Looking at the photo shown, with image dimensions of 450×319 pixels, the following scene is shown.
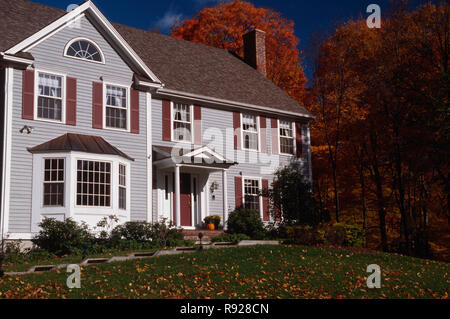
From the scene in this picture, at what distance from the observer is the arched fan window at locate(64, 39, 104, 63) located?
18.8 metres

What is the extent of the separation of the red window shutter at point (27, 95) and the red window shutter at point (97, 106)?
215 centimetres


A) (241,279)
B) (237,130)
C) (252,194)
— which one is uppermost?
(237,130)

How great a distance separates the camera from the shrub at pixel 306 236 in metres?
17.2

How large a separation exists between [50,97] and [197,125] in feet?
20.7

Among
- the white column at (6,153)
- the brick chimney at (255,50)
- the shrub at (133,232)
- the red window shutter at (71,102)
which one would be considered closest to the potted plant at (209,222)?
the shrub at (133,232)

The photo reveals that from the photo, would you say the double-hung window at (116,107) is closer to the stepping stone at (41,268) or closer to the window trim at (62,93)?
the window trim at (62,93)

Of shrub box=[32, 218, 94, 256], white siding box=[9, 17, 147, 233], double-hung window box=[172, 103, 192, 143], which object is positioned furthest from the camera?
double-hung window box=[172, 103, 192, 143]

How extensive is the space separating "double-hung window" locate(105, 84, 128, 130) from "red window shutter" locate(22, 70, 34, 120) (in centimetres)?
270

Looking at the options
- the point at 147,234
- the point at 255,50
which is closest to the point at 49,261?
the point at 147,234

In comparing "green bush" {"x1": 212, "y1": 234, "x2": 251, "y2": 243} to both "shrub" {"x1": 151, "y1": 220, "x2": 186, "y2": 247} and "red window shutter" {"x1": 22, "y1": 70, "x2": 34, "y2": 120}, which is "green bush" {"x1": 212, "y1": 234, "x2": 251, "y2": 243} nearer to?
"shrub" {"x1": 151, "y1": 220, "x2": 186, "y2": 247}

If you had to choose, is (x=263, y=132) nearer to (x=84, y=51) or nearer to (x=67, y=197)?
(x=84, y=51)

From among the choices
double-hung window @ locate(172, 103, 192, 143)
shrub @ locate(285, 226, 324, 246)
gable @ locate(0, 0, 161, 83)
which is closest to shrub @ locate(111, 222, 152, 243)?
double-hung window @ locate(172, 103, 192, 143)

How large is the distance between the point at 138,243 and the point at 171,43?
1151 cm

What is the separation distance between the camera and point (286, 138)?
82.5 feet
